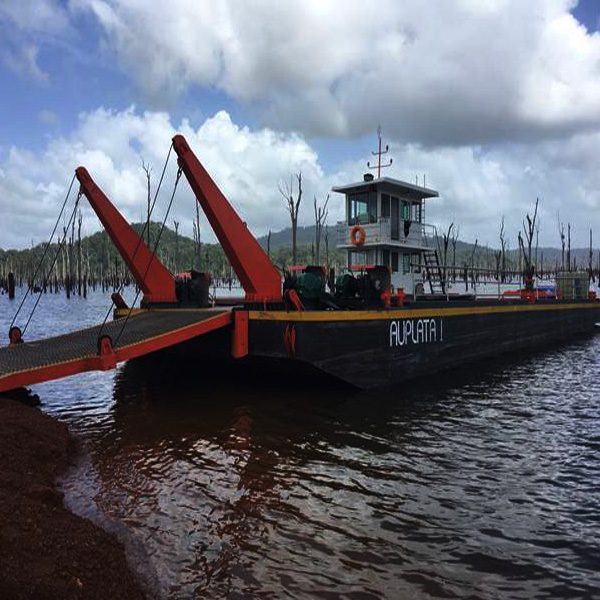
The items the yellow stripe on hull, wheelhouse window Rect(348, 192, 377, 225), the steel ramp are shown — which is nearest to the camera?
the steel ramp

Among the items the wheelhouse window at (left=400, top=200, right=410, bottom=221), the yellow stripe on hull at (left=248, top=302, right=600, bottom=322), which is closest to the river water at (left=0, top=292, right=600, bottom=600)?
the yellow stripe on hull at (left=248, top=302, right=600, bottom=322)

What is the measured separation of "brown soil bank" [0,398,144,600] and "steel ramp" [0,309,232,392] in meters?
2.33

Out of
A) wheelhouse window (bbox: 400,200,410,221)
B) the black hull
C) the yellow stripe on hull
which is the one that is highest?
wheelhouse window (bbox: 400,200,410,221)

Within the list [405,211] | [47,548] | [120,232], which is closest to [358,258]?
[405,211]

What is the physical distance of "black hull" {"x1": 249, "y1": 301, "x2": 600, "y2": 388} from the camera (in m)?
10.5

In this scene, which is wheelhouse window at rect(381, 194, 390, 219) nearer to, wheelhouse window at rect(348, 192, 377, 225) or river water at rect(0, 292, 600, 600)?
wheelhouse window at rect(348, 192, 377, 225)

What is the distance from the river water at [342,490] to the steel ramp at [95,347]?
1179mm

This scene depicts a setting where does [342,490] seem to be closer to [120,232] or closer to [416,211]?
[120,232]

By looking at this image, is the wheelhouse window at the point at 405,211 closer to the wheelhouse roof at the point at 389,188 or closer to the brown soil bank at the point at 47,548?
the wheelhouse roof at the point at 389,188

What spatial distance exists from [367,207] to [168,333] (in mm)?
8689

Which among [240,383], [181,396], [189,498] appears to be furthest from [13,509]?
[240,383]

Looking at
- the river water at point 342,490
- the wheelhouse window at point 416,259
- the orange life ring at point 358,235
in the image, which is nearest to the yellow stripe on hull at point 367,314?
the river water at point 342,490

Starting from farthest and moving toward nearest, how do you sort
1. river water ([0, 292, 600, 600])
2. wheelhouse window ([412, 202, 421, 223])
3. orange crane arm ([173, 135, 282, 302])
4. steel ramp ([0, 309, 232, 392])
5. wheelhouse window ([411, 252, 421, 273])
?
Answer: wheelhouse window ([411, 252, 421, 273])
wheelhouse window ([412, 202, 421, 223])
orange crane arm ([173, 135, 282, 302])
steel ramp ([0, 309, 232, 392])
river water ([0, 292, 600, 600])

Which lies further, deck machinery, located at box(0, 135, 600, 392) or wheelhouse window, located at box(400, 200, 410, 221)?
wheelhouse window, located at box(400, 200, 410, 221)
